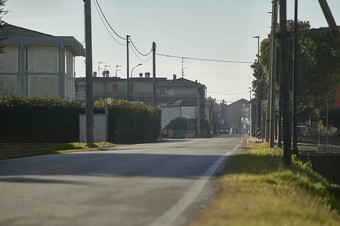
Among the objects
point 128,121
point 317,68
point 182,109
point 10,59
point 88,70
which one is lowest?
point 128,121

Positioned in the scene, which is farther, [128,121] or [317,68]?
[317,68]

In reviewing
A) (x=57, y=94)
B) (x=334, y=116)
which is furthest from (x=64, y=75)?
(x=334, y=116)

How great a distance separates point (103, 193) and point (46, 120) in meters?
31.1

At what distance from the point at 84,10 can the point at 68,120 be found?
11.3 meters

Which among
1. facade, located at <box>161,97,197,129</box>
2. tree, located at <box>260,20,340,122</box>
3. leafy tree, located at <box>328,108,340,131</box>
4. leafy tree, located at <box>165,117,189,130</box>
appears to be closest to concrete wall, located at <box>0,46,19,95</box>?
tree, located at <box>260,20,340,122</box>

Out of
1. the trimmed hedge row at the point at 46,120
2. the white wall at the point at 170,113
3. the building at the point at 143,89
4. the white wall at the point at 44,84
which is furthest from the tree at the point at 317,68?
the white wall at the point at 170,113

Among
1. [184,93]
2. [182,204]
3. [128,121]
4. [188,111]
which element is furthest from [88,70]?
[184,93]

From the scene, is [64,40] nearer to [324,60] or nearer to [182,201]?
[324,60]

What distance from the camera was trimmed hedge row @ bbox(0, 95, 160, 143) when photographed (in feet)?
127

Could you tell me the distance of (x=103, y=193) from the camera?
9555mm

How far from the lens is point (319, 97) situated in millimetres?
53531

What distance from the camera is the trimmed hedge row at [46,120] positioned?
127 feet

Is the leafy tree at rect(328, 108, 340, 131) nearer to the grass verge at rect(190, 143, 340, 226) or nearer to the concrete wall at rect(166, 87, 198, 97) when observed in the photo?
the grass verge at rect(190, 143, 340, 226)

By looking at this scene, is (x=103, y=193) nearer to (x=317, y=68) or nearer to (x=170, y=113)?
(x=317, y=68)
